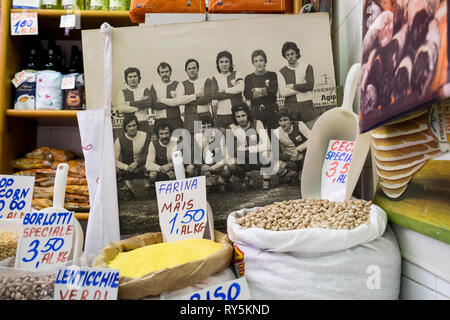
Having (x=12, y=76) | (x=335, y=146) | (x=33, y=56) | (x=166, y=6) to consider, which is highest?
(x=166, y=6)

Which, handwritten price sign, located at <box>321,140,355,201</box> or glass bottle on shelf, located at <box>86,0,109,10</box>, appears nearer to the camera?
handwritten price sign, located at <box>321,140,355,201</box>

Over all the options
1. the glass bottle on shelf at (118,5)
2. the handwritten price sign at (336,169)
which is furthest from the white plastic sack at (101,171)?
the handwritten price sign at (336,169)

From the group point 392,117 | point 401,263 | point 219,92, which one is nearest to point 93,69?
point 219,92

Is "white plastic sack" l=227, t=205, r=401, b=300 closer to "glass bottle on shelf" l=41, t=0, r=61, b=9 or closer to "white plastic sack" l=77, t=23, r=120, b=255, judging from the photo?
"white plastic sack" l=77, t=23, r=120, b=255

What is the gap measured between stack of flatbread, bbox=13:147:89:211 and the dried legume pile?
47.9 inches

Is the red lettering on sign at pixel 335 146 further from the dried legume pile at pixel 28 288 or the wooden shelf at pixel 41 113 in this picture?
the wooden shelf at pixel 41 113

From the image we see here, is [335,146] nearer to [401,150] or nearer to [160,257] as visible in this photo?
[401,150]

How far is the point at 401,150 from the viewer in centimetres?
103

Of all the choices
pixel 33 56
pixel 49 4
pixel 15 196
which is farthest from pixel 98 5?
pixel 15 196

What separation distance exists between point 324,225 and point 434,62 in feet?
1.62

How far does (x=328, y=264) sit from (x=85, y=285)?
567 millimetres

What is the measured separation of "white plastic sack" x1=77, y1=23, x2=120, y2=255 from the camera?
5.14 ft

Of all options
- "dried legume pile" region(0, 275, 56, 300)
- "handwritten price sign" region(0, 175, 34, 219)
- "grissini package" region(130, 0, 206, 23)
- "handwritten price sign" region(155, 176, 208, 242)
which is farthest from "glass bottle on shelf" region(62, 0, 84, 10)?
"dried legume pile" region(0, 275, 56, 300)

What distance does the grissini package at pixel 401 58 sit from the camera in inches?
26.4
